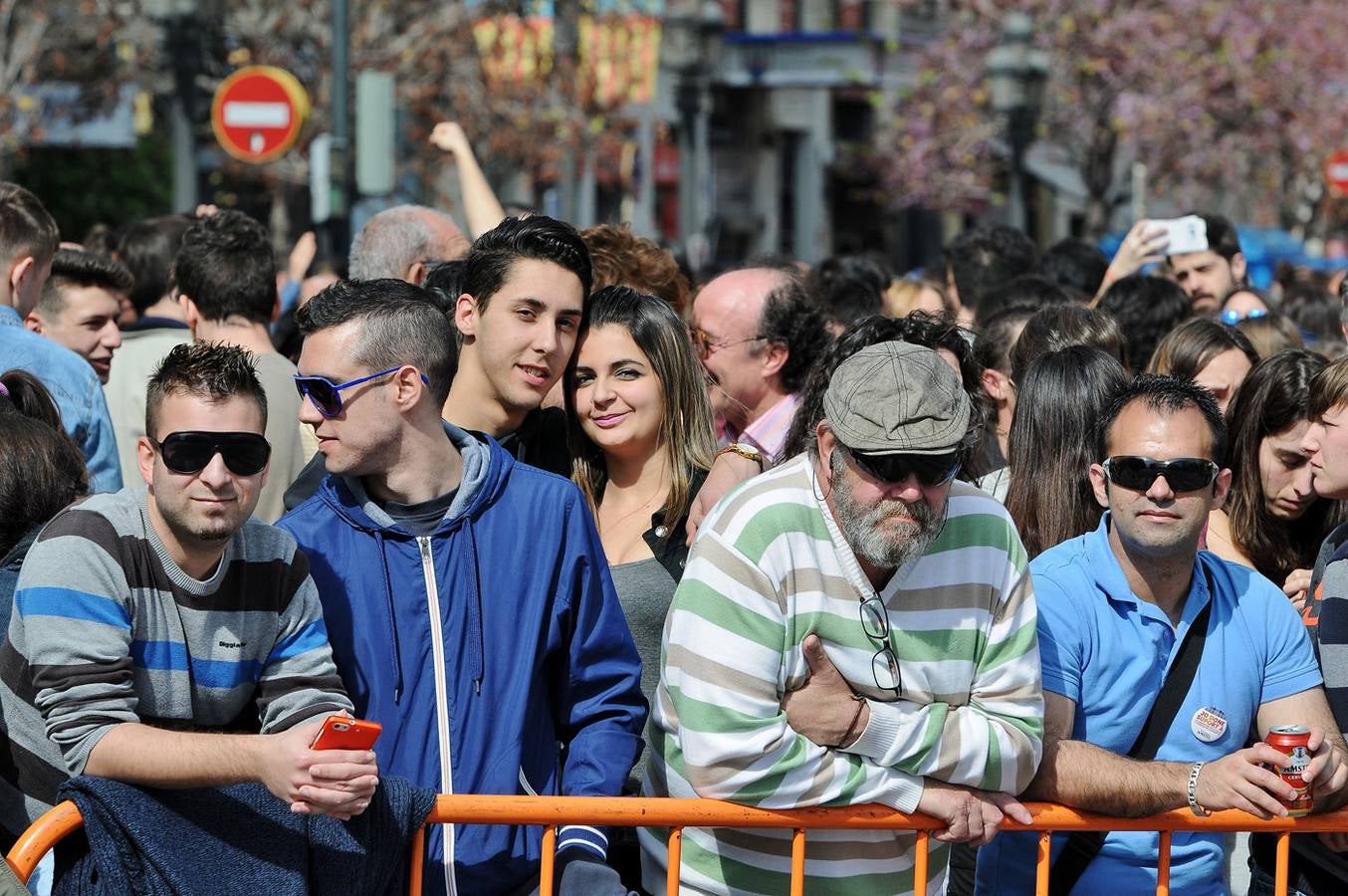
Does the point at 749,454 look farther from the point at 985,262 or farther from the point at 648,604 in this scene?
the point at 985,262

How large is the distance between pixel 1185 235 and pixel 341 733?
6066mm

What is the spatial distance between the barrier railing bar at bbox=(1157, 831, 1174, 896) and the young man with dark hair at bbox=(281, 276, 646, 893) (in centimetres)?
112

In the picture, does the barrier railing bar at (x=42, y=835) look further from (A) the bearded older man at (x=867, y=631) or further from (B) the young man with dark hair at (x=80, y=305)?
(B) the young man with dark hair at (x=80, y=305)

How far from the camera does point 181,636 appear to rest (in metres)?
3.16

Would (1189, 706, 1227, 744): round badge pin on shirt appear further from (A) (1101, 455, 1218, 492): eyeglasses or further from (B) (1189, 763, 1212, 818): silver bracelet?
(A) (1101, 455, 1218, 492): eyeglasses

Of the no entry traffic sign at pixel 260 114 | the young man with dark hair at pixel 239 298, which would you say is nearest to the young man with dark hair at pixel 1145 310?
the young man with dark hair at pixel 239 298

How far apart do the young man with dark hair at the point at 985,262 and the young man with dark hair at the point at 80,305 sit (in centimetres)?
404

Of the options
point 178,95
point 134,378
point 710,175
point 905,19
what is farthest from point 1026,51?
point 710,175

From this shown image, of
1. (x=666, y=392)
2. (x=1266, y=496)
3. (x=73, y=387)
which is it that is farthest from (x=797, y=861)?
(x=73, y=387)

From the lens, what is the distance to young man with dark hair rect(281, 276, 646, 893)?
343cm

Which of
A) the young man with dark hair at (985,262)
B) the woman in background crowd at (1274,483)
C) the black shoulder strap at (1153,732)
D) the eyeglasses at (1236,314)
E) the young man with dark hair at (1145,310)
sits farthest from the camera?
the young man with dark hair at (985,262)

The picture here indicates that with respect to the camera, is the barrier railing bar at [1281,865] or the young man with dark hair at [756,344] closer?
the barrier railing bar at [1281,865]

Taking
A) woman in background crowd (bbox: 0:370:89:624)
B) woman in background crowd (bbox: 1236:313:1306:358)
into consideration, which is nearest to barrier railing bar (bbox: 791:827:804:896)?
woman in background crowd (bbox: 0:370:89:624)

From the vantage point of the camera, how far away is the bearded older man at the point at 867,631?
10.4 feet
